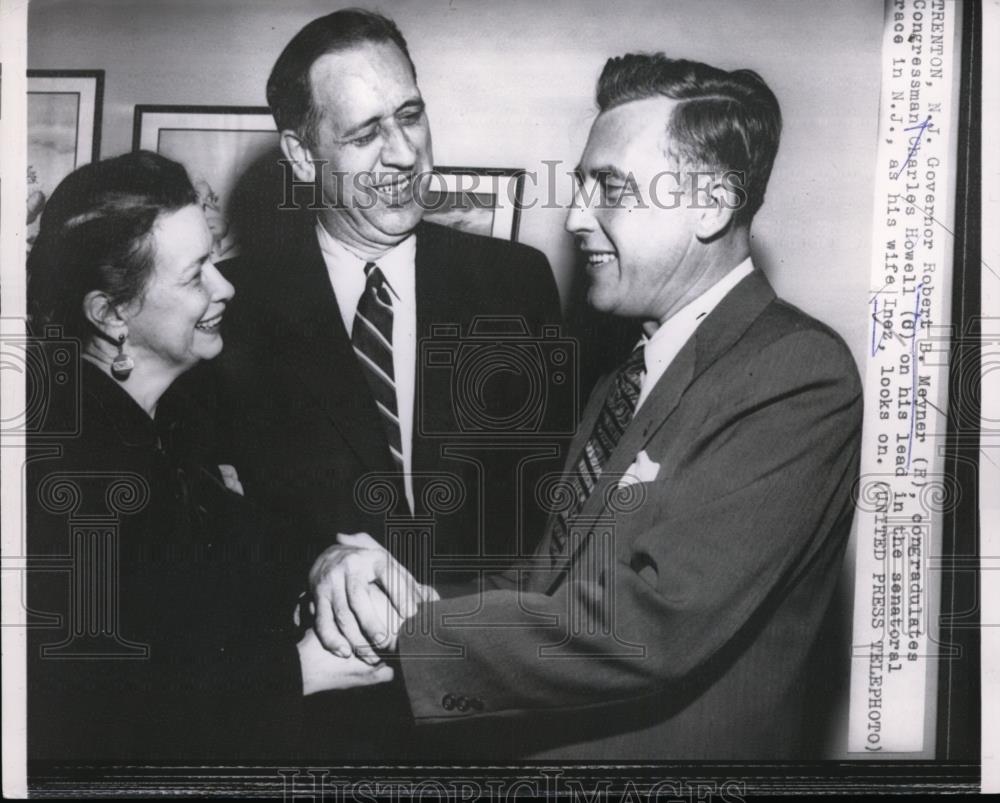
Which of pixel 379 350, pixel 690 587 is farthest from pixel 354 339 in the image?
pixel 690 587

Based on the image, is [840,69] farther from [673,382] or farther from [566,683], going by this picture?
[566,683]

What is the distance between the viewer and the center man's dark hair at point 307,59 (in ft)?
5.11

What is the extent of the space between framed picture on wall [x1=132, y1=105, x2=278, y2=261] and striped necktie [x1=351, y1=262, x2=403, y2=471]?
8.7 inches

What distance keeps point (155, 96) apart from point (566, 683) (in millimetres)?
1121

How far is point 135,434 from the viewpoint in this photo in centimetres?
158

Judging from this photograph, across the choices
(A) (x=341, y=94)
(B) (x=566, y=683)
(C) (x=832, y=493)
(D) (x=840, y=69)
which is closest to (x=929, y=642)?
(C) (x=832, y=493)

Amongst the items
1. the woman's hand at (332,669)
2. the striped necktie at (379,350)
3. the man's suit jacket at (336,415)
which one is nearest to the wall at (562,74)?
the man's suit jacket at (336,415)

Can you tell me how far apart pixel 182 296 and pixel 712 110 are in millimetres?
871

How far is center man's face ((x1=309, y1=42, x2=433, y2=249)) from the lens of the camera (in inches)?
61.1

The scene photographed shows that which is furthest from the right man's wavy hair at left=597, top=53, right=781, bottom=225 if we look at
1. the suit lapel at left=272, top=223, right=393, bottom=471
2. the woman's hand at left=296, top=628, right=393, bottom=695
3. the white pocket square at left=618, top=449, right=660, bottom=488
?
the woman's hand at left=296, top=628, right=393, bottom=695

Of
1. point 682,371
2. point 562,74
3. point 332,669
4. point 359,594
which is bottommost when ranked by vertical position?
point 332,669

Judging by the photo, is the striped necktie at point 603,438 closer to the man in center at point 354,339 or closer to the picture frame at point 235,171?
the man in center at point 354,339

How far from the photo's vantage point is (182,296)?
1.56 m

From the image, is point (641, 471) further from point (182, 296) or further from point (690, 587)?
point (182, 296)
